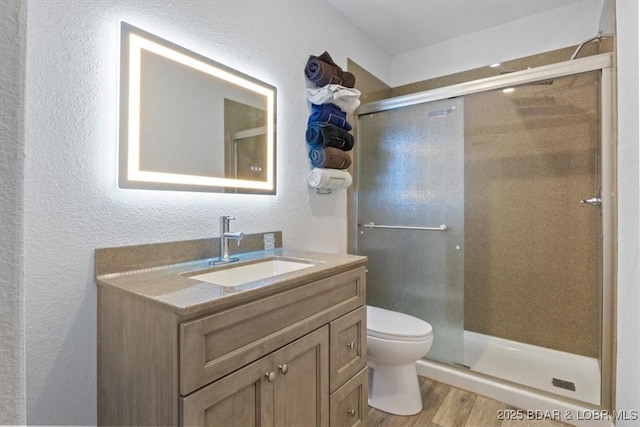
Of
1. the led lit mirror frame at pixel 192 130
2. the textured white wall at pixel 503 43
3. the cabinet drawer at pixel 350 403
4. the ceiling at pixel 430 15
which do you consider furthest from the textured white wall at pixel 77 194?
the textured white wall at pixel 503 43

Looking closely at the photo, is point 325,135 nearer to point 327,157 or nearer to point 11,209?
point 327,157

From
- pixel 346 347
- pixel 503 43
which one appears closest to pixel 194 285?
pixel 346 347

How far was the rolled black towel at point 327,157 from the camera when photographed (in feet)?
6.17

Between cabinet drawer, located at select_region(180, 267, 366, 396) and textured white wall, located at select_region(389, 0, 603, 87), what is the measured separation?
2.13 metres

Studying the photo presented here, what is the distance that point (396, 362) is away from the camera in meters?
1.68

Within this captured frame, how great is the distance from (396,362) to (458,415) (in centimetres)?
43

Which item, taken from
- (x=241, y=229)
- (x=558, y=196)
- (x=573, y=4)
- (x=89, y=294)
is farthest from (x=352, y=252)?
(x=573, y=4)

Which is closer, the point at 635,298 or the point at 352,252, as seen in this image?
the point at 635,298

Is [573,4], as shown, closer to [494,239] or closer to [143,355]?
[494,239]

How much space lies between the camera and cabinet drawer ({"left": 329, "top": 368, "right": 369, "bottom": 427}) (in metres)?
1.27

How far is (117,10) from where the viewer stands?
1.14 meters

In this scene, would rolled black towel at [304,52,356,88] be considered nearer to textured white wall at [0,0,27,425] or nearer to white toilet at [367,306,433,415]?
white toilet at [367,306,433,415]

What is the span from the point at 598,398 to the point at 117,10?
277 centimetres

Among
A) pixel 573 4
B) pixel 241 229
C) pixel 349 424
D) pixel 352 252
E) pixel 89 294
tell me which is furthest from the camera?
pixel 352 252
